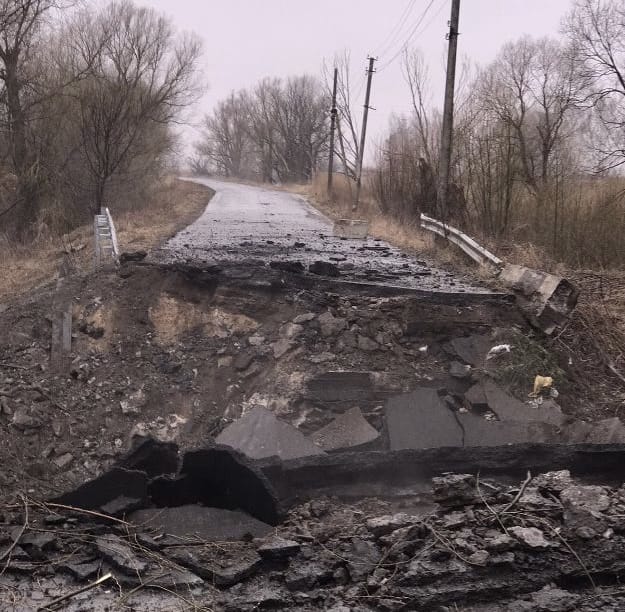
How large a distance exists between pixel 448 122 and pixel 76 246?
8.94 m

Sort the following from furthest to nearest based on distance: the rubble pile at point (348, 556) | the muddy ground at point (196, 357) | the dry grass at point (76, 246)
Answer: the dry grass at point (76, 246) < the muddy ground at point (196, 357) < the rubble pile at point (348, 556)

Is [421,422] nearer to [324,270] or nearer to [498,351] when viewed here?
[498,351]

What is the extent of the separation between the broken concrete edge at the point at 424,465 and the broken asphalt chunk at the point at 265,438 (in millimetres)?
560

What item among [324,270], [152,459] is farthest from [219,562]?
[324,270]

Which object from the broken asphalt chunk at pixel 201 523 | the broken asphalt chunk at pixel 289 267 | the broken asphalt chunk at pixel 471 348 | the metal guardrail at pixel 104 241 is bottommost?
the broken asphalt chunk at pixel 201 523

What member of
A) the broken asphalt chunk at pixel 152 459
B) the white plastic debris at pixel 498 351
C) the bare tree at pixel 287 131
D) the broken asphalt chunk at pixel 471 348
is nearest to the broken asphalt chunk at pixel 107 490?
the broken asphalt chunk at pixel 152 459

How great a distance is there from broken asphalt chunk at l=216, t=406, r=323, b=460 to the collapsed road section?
20 millimetres

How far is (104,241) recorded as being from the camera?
9.78m

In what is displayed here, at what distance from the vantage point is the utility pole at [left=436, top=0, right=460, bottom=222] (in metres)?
14.5

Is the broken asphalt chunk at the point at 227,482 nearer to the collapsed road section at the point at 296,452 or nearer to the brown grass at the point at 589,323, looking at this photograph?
the collapsed road section at the point at 296,452

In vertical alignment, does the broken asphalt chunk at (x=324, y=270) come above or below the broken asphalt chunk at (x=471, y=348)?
above

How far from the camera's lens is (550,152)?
18.5m

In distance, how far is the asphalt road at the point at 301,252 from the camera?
8703 mm

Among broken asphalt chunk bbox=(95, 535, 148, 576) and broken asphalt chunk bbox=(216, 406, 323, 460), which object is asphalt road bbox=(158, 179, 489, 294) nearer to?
broken asphalt chunk bbox=(216, 406, 323, 460)
